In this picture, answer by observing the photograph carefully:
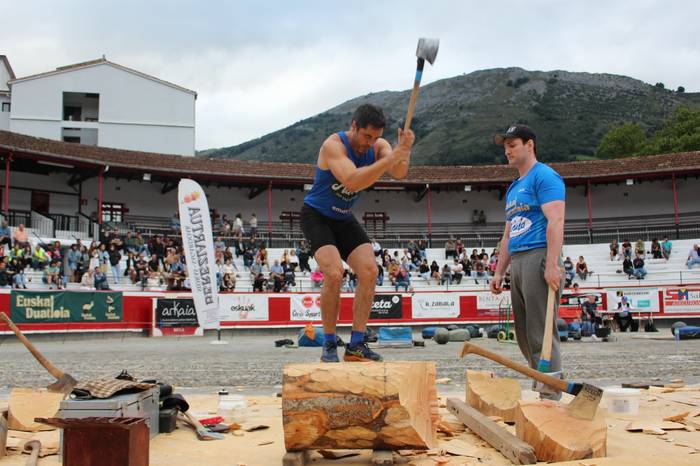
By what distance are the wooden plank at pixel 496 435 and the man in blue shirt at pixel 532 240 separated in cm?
64

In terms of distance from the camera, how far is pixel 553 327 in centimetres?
436

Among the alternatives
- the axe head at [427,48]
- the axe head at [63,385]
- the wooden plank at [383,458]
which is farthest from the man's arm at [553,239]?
the axe head at [63,385]

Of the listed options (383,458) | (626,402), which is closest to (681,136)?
(626,402)

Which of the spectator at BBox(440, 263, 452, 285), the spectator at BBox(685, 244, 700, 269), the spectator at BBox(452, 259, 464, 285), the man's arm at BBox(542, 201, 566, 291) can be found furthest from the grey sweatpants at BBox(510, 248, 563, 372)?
the spectator at BBox(685, 244, 700, 269)

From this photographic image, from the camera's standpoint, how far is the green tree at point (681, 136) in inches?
2279

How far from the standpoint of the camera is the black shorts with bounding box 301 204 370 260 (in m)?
4.53

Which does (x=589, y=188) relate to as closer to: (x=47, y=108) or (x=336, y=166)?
(x=336, y=166)

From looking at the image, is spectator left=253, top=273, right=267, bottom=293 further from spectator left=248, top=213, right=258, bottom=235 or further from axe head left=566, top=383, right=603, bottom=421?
axe head left=566, top=383, right=603, bottom=421

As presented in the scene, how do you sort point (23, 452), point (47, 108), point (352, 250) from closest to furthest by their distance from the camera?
1. point (23, 452)
2. point (352, 250)
3. point (47, 108)

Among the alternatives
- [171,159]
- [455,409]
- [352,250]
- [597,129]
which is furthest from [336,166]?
[597,129]

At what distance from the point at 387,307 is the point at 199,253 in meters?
8.81

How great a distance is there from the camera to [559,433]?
10.5 feet

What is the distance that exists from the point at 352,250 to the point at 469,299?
58.4 feet

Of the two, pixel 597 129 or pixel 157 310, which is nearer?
pixel 157 310
